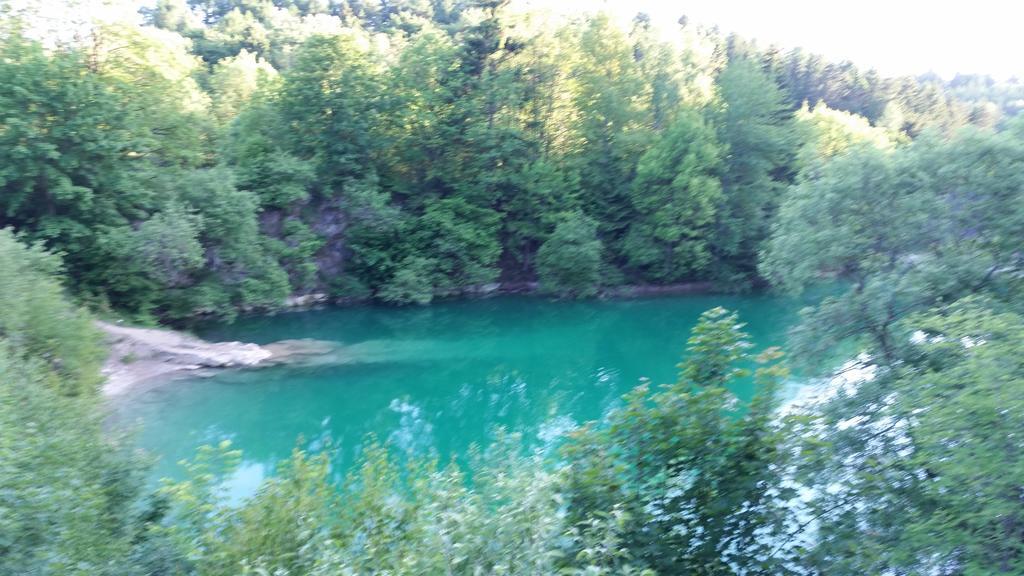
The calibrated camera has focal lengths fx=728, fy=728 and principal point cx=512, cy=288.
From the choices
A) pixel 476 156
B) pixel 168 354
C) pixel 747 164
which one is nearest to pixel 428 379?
pixel 168 354

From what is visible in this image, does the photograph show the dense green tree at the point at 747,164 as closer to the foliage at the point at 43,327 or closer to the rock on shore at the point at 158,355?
the rock on shore at the point at 158,355

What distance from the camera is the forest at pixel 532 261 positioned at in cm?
731

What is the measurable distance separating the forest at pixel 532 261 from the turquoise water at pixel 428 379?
203 centimetres

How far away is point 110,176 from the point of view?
25469 millimetres

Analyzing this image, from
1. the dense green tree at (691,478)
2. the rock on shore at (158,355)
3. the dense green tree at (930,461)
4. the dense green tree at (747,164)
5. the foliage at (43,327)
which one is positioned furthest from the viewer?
the dense green tree at (747,164)

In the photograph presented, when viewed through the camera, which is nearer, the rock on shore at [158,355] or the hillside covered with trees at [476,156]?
the rock on shore at [158,355]

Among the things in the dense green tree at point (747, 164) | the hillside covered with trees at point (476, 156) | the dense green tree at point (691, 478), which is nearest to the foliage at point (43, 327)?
the hillside covered with trees at point (476, 156)

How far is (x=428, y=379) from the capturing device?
23641 mm

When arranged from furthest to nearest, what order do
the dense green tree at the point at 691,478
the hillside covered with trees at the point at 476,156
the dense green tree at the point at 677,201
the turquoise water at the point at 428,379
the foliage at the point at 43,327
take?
the dense green tree at the point at 677,201 → the hillside covered with trees at the point at 476,156 → the turquoise water at the point at 428,379 → the foliage at the point at 43,327 → the dense green tree at the point at 691,478

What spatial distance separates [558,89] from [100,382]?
2721 cm

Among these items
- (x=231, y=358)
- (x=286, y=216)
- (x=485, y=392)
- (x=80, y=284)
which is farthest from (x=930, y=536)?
(x=286, y=216)

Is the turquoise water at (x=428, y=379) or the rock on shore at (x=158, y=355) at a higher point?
the rock on shore at (x=158, y=355)

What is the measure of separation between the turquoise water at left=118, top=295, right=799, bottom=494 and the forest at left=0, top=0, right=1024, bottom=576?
6.66ft

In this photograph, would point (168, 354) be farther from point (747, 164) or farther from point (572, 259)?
point (747, 164)
